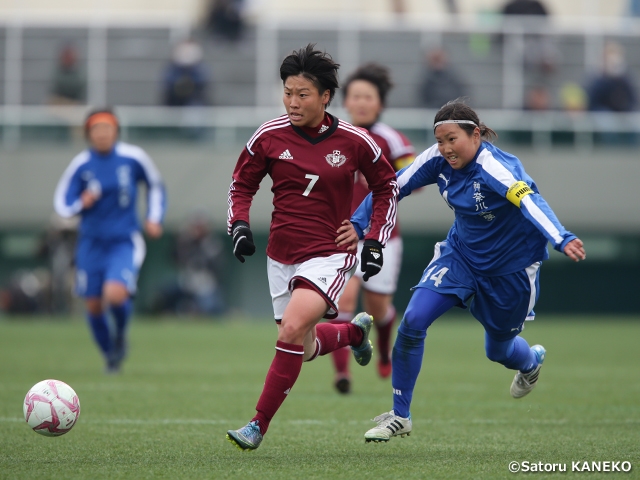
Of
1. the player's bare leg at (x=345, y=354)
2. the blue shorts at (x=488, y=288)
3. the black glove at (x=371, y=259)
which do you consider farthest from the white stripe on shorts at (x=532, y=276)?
the player's bare leg at (x=345, y=354)

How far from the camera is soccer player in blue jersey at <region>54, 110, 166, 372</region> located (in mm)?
10016

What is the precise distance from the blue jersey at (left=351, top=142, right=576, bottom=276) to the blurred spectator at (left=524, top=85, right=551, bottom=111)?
1424cm

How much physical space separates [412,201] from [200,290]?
15.0ft

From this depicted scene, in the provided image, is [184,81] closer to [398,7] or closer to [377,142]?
[398,7]

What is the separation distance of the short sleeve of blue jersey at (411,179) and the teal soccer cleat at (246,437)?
138cm

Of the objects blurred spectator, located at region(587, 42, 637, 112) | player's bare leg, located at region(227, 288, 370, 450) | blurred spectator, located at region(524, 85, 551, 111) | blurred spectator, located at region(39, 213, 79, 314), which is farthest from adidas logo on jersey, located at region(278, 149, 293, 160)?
blurred spectator, located at region(587, 42, 637, 112)

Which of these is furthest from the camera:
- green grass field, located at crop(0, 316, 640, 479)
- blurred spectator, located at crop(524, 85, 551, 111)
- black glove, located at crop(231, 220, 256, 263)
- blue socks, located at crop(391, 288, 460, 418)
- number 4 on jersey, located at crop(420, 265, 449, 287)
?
blurred spectator, located at crop(524, 85, 551, 111)

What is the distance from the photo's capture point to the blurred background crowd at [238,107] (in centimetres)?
1966

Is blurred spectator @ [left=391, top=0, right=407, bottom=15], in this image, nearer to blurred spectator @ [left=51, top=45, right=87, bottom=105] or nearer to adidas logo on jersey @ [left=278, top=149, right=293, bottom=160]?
blurred spectator @ [left=51, top=45, right=87, bottom=105]

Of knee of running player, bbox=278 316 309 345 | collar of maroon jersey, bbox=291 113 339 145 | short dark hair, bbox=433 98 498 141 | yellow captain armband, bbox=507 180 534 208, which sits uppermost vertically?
short dark hair, bbox=433 98 498 141

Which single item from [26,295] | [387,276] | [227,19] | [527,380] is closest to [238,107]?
[227,19]

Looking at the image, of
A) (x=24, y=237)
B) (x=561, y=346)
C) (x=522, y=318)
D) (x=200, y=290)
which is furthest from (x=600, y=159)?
(x=522, y=318)

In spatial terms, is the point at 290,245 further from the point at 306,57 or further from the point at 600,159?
the point at 600,159

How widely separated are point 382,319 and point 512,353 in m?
2.73
